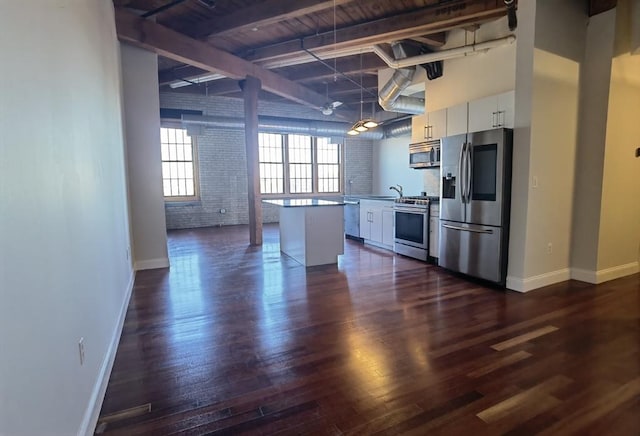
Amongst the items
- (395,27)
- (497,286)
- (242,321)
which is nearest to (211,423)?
(242,321)

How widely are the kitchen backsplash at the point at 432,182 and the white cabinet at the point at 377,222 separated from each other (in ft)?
2.48

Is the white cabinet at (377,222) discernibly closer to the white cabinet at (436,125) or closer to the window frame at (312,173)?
the white cabinet at (436,125)

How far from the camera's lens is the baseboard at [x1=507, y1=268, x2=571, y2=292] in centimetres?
375

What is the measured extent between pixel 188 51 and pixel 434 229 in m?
4.33

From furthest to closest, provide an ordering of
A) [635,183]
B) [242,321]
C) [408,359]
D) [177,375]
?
[635,183] → [242,321] → [408,359] → [177,375]

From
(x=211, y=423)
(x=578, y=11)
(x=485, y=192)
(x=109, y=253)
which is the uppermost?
(x=578, y=11)

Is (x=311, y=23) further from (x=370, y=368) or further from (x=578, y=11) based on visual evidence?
(x=370, y=368)

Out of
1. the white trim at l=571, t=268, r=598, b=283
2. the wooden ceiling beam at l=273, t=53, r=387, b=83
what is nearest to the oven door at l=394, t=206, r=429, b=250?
the white trim at l=571, t=268, r=598, b=283

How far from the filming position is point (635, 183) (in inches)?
166

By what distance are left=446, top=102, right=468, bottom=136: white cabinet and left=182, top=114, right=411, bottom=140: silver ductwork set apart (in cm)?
357

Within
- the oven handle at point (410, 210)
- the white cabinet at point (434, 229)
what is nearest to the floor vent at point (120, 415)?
the white cabinet at point (434, 229)

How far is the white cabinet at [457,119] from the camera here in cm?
451

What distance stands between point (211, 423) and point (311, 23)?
483cm

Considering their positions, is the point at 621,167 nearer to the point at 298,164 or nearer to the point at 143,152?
the point at 143,152
